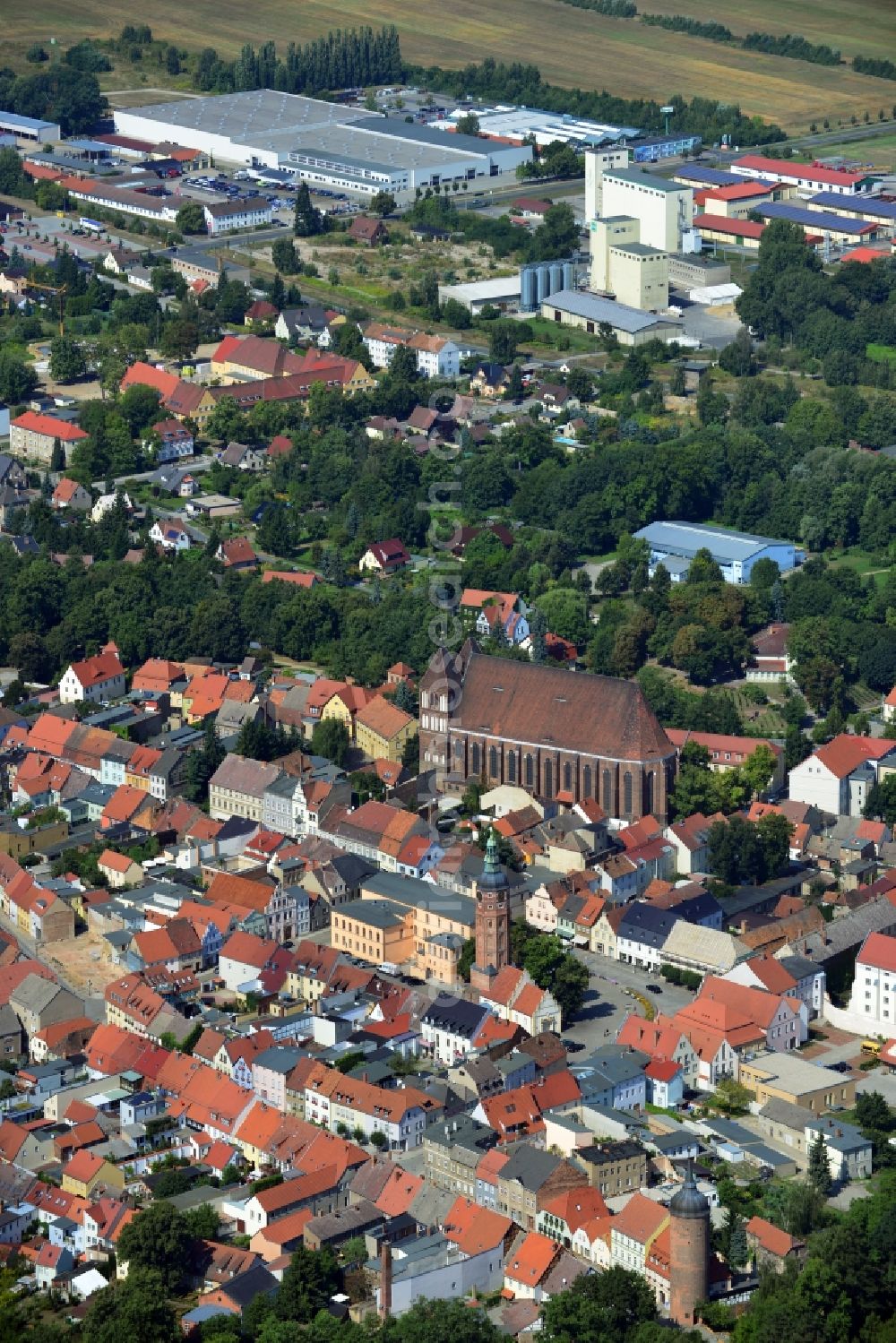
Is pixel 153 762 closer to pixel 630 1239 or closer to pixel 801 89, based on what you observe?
pixel 630 1239

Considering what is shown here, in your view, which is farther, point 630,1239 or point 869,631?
point 869,631

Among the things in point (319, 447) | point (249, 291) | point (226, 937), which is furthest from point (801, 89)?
point (226, 937)

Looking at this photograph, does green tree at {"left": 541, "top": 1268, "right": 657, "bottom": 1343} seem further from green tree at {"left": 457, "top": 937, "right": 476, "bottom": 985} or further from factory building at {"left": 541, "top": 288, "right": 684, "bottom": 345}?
factory building at {"left": 541, "top": 288, "right": 684, "bottom": 345}

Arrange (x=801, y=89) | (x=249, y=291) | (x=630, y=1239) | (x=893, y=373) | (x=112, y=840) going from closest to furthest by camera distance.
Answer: (x=630, y=1239), (x=112, y=840), (x=893, y=373), (x=249, y=291), (x=801, y=89)

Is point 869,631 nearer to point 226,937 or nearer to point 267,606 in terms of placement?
point 267,606

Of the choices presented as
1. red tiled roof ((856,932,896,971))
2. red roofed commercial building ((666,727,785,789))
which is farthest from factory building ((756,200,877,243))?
red tiled roof ((856,932,896,971))

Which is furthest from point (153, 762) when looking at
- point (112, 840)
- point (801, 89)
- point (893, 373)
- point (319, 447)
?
point (801, 89)

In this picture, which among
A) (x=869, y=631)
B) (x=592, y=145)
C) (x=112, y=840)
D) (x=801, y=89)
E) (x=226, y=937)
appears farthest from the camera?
(x=801, y=89)

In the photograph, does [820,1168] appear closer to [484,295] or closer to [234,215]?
[484,295]
